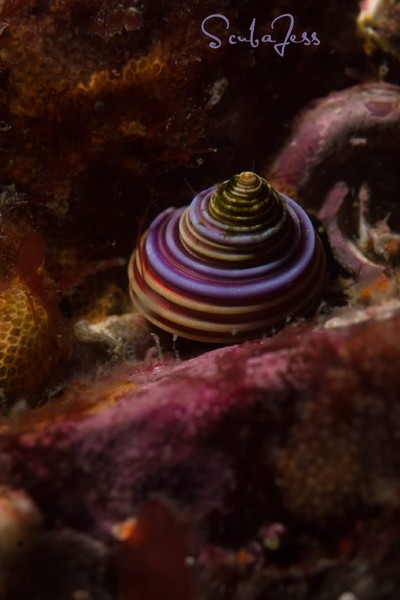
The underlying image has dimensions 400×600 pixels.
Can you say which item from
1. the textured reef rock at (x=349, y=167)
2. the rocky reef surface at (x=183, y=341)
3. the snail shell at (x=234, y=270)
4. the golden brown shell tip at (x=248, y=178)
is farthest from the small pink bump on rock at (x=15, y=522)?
the textured reef rock at (x=349, y=167)

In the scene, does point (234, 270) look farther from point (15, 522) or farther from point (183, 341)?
point (15, 522)

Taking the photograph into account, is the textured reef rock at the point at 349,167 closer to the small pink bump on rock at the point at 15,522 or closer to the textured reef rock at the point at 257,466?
the textured reef rock at the point at 257,466

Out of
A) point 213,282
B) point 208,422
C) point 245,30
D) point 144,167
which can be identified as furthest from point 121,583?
point 245,30
